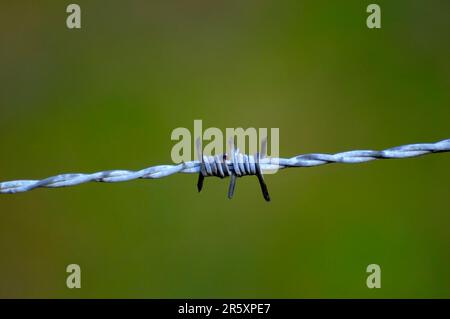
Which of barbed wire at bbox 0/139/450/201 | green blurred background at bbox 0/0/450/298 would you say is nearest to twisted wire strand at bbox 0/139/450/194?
barbed wire at bbox 0/139/450/201

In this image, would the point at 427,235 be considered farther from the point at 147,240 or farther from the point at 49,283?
the point at 49,283

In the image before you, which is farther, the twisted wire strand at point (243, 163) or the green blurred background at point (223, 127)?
the green blurred background at point (223, 127)

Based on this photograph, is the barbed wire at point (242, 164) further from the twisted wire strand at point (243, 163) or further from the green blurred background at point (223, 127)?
the green blurred background at point (223, 127)

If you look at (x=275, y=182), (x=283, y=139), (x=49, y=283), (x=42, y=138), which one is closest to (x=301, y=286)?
(x=275, y=182)

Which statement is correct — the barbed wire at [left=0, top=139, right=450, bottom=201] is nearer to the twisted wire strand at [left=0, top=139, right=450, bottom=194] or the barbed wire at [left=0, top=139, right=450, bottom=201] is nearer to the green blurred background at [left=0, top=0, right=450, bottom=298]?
the twisted wire strand at [left=0, top=139, right=450, bottom=194]

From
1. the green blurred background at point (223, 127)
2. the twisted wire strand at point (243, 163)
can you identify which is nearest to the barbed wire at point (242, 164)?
the twisted wire strand at point (243, 163)

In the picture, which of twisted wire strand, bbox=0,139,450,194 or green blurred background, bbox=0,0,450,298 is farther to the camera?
green blurred background, bbox=0,0,450,298
